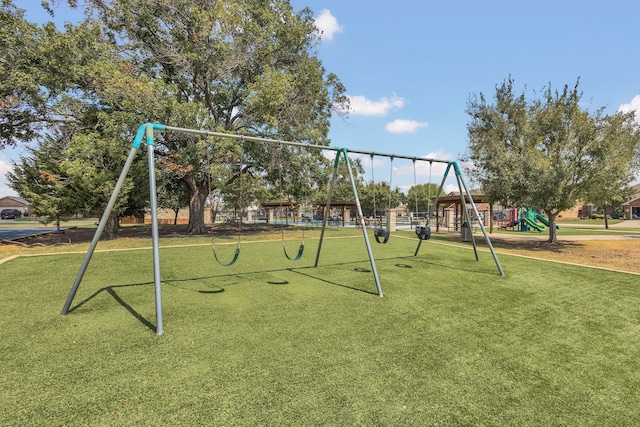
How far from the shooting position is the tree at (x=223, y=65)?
50.8 feet

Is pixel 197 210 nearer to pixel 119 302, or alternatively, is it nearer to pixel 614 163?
pixel 119 302

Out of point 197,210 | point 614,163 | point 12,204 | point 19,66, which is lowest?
point 197,210

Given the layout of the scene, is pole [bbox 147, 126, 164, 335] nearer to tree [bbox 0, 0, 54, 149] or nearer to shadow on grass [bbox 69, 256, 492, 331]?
shadow on grass [bbox 69, 256, 492, 331]

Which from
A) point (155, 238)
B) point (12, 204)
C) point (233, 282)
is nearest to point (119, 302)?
point (155, 238)

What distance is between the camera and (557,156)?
1249 cm

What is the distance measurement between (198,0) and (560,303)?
742 inches

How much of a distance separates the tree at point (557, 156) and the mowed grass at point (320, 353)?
5955 millimetres

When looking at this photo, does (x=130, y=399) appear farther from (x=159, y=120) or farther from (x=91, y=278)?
(x=159, y=120)

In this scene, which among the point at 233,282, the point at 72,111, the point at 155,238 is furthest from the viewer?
the point at 72,111

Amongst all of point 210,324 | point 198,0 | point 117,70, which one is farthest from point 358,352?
point 198,0

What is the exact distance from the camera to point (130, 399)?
8.93 feet

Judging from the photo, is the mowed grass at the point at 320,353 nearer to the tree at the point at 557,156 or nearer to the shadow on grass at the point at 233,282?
the shadow on grass at the point at 233,282

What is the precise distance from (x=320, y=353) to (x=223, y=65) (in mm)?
15999

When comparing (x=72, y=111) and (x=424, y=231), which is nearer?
(x=424, y=231)
